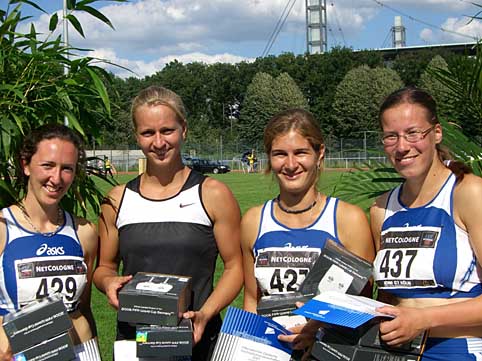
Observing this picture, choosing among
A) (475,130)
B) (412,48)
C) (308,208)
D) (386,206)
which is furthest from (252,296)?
(412,48)

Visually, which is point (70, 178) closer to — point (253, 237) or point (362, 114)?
point (253, 237)

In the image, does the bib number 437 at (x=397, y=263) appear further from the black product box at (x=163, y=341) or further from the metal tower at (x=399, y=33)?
the metal tower at (x=399, y=33)

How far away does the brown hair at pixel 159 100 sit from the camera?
11.5 feet

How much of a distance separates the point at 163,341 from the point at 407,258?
115 cm

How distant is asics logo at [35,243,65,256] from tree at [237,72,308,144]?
67.3 meters

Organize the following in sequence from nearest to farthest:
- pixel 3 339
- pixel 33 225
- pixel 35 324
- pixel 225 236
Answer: pixel 35 324 → pixel 3 339 → pixel 33 225 → pixel 225 236

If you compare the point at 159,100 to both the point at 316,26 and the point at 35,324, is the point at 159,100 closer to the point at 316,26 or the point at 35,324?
the point at 35,324

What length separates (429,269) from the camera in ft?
9.24

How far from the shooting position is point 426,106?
2979 mm

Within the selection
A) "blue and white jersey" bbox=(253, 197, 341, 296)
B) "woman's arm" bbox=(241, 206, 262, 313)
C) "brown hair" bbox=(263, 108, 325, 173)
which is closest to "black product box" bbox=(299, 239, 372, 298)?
"blue and white jersey" bbox=(253, 197, 341, 296)

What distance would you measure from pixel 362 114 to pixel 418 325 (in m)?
66.0

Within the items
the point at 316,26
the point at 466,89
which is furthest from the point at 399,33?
the point at 466,89

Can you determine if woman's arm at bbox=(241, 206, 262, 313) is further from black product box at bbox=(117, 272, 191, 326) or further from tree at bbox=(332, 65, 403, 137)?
tree at bbox=(332, 65, 403, 137)

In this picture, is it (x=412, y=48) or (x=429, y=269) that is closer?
(x=429, y=269)
